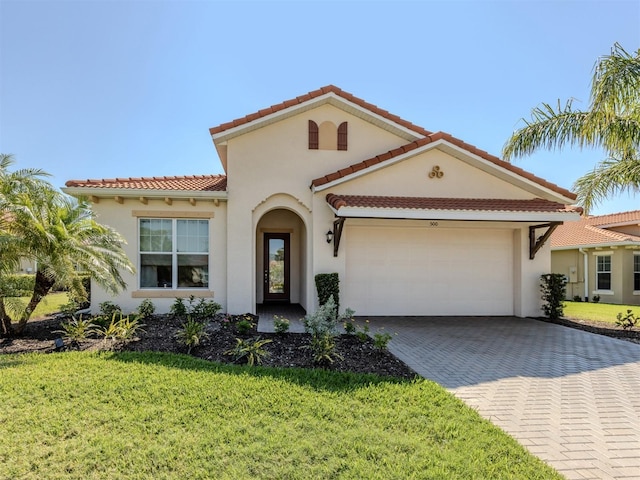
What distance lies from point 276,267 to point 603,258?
20.8 meters

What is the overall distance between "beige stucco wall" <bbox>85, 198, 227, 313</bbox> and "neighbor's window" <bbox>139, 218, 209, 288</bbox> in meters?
0.24

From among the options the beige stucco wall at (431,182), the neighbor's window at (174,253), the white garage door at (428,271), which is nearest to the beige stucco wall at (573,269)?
the white garage door at (428,271)

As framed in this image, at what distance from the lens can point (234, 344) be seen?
8.30 metres

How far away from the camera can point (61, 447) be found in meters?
4.26

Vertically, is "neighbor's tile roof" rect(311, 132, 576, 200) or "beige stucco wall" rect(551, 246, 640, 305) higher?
"neighbor's tile roof" rect(311, 132, 576, 200)

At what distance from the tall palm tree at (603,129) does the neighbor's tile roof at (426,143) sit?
6.09 ft

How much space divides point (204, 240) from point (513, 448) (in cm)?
1071

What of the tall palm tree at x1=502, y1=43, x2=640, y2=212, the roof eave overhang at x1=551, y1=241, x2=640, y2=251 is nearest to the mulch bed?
the tall palm tree at x1=502, y1=43, x2=640, y2=212

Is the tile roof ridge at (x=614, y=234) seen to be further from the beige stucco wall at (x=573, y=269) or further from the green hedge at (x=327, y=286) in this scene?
the green hedge at (x=327, y=286)

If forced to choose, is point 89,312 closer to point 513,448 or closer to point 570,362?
point 513,448

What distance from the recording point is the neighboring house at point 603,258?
2128cm

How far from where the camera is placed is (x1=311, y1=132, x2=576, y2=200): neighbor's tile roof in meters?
12.1

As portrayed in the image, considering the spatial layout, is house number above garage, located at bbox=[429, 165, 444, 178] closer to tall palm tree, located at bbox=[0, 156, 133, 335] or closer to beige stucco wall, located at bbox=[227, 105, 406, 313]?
beige stucco wall, located at bbox=[227, 105, 406, 313]

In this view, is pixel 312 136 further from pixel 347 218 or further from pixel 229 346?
pixel 229 346
